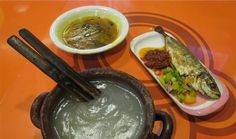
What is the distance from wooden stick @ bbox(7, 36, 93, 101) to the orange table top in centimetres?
31

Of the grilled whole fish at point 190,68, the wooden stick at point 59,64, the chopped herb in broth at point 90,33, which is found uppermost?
the wooden stick at point 59,64

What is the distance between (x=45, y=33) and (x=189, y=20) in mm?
690

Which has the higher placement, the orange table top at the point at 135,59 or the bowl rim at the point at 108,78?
the bowl rim at the point at 108,78

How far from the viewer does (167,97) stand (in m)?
1.16

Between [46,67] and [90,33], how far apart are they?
58 cm

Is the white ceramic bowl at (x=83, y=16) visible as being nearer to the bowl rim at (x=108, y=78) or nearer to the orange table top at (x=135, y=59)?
the orange table top at (x=135, y=59)

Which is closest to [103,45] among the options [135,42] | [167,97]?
[135,42]

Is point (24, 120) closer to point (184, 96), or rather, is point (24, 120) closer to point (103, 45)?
point (103, 45)

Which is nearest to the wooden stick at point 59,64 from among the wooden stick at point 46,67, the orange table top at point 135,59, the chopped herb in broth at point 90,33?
the wooden stick at point 46,67

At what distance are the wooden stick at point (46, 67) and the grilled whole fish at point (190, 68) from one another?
48cm

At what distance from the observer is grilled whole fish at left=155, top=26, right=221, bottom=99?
1.13 meters

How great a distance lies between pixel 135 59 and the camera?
132cm

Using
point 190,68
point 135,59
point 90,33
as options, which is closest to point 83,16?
point 90,33

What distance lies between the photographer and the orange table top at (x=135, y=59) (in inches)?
42.8
